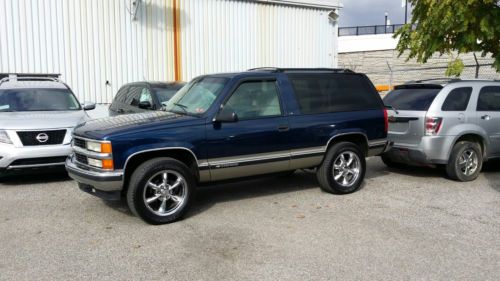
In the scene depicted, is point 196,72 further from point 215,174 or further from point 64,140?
point 215,174

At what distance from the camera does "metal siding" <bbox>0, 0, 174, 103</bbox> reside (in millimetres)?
11625

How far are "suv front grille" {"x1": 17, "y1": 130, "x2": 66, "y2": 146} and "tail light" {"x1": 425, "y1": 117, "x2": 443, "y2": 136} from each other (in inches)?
235

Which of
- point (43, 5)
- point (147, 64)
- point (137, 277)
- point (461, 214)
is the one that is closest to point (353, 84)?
point (461, 214)

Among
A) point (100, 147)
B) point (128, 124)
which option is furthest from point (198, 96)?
point (100, 147)

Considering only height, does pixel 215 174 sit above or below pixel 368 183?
above

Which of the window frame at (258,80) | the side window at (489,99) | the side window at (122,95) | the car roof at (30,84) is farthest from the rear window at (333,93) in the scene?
the car roof at (30,84)

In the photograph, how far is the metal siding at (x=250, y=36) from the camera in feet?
46.1

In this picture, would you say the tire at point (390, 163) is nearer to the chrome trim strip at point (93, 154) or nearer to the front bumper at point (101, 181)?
the front bumper at point (101, 181)

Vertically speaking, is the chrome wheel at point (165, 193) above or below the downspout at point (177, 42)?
below

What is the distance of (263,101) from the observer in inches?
249

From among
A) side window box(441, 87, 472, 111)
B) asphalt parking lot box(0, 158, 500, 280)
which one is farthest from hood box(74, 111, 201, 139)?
side window box(441, 87, 472, 111)

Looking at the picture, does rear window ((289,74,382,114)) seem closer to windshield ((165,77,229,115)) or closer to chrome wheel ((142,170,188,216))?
windshield ((165,77,229,115))

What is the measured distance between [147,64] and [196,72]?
5.22 ft

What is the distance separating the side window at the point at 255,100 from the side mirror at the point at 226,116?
15 cm
